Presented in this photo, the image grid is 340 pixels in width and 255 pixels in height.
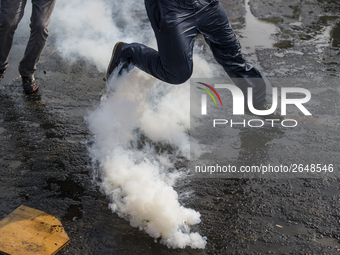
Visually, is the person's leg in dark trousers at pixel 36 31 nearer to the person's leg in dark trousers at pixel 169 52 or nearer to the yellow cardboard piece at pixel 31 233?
the person's leg in dark trousers at pixel 169 52

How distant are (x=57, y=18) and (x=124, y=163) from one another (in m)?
3.78

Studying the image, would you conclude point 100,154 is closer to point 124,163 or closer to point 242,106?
point 124,163

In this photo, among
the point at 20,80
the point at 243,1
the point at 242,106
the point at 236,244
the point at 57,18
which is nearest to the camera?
the point at 236,244

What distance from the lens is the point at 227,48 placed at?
3.08m

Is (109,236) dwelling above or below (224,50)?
below

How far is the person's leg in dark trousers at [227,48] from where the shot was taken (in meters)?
2.77

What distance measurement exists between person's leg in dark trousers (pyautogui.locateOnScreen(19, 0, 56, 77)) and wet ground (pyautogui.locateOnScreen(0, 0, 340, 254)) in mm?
279

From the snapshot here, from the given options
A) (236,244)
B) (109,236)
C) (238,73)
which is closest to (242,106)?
(238,73)

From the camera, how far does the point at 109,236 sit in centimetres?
224

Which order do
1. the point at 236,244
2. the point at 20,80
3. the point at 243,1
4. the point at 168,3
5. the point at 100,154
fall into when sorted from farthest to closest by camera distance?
the point at 243,1 → the point at 20,80 → the point at 100,154 → the point at 168,3 → the point at 236,244

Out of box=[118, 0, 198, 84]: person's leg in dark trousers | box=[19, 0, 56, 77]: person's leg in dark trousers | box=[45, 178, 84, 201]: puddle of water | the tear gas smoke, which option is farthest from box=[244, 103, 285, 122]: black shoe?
box=[19, 0, 56, 77]: person's leg in dark trousers

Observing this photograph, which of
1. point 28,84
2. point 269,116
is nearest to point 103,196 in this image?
point 269,116

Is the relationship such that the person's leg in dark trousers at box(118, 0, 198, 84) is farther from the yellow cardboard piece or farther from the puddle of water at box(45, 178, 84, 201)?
the yellow cardboard piece

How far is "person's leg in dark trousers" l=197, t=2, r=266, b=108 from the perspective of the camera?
2.77 metres
